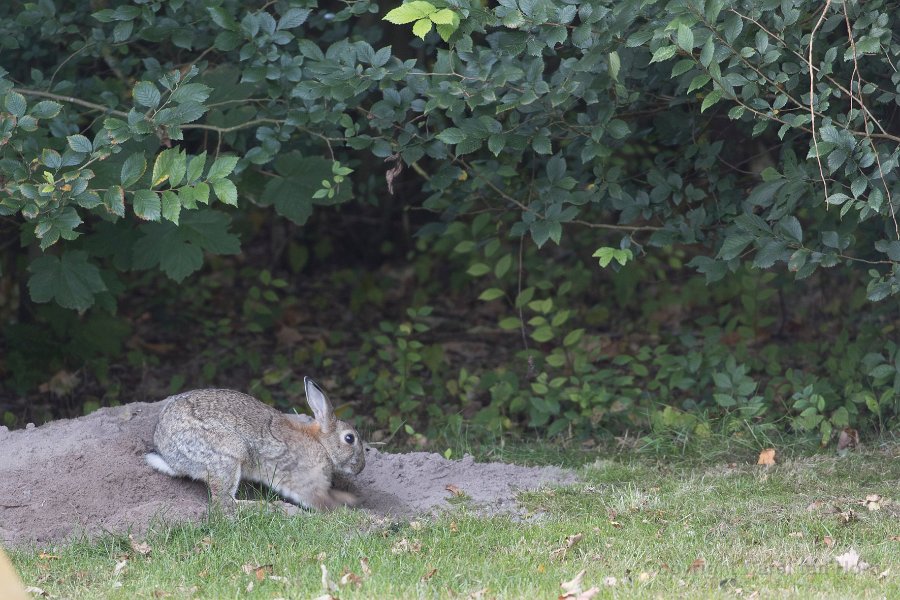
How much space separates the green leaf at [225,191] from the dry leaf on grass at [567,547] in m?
2.44

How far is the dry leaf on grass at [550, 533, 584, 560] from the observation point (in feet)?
18.1

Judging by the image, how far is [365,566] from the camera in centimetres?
534

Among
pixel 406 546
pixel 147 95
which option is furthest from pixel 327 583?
pixel 147 95

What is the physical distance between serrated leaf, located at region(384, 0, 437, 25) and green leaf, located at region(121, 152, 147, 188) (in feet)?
5.35

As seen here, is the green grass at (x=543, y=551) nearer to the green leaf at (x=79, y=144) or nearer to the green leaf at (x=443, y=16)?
the green leaf at (x=79, y=144)

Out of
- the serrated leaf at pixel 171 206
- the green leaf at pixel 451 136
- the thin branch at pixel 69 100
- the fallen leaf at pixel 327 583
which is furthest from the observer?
the thin branch at pixel 69 100

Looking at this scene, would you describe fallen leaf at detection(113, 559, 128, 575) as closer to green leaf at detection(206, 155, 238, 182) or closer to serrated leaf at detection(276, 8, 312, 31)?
green leaf at detection(206, 155, 238, 182)

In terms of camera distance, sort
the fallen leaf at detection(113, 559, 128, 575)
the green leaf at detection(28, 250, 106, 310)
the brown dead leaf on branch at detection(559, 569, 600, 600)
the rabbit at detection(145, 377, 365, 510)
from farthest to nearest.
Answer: the green leaf at detection(28, 250, 106, 310) → the rabbit at detection(145, 377, 365, 510) → the fallen leaf at detection(113, 559, 128, 575) → the brown dead leaf on branch at detection(559, 569, 600, 600)

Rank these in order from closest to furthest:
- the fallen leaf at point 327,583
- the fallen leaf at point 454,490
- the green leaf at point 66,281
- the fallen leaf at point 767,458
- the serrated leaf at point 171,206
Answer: the fallen leaf at point 327,583 < the serrated leaf at point 171,206 < the fallen leaf at point 454,490 < the green leaf at point 66,281 < the fallen leaf at point 767,458

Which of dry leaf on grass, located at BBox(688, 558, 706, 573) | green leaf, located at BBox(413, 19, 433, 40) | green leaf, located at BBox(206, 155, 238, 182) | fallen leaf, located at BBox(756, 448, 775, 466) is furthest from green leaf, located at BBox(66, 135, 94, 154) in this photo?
fallen leaf, located at BBox(756, 448, 775, 466)

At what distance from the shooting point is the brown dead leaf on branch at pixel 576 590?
4.74 metres

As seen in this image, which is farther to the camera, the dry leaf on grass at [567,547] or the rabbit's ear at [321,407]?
the rabbit's ear at [321,407]

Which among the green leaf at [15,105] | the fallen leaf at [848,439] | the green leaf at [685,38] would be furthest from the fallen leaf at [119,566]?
the fallen leaf at [848,439]

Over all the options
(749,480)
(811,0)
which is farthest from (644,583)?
(811,0)
